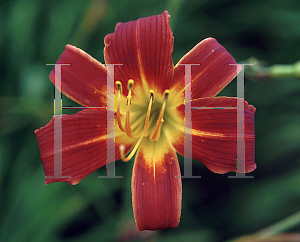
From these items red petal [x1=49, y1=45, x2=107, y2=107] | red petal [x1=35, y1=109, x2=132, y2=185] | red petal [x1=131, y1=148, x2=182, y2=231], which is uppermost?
red petal [x1=49, y1=45, x2=107, y2=107]

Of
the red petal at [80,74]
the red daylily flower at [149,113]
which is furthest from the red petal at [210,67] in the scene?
the red petal at [80,74]

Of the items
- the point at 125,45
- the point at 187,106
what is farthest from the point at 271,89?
the point at 125,45

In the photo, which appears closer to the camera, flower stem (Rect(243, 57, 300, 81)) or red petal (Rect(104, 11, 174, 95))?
red petal (Rect(104, 11, 174, 95))

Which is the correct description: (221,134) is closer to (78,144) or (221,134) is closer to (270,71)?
(270,71)

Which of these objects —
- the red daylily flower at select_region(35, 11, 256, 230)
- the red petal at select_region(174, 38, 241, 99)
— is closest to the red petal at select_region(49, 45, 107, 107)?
the red daylily flower at select_region(35, 11, 256, 230)

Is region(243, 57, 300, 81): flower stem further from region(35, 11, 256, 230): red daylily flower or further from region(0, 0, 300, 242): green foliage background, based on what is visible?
region(0, 0, 300, 242): green foliage background

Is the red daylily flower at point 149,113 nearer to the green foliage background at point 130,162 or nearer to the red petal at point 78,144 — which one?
the red petal at point 78,144

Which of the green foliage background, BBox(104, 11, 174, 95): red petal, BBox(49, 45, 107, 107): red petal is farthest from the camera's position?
the green foliage background

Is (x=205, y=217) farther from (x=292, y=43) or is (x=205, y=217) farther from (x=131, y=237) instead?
(x=292, y=43)
